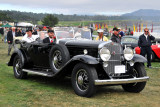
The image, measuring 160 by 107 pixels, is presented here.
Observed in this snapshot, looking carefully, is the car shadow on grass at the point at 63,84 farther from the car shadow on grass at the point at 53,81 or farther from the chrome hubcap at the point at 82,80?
the chrome hubcap at the point at 82,80

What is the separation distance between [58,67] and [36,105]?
206 cm

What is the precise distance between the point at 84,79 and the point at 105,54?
79 centimetres

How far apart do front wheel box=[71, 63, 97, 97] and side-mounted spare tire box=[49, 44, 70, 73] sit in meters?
0.61

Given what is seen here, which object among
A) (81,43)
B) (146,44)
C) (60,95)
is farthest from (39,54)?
(146,44)

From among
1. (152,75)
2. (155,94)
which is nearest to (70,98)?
(155,94)

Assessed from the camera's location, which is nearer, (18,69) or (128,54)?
(128,54)

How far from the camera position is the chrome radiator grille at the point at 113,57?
6.97 m

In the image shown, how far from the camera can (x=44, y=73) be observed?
26.6 feet

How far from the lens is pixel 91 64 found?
6.67m

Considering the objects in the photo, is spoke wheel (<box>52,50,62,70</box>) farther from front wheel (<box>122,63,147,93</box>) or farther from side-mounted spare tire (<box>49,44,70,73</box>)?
front wheel (<box>122,63,147,93</box>)

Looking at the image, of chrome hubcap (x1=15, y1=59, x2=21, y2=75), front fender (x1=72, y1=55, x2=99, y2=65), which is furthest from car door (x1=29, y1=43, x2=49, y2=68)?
→ front fender (x1=72, y1=55, x2=99, y2=65)

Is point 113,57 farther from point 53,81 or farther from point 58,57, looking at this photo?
point 53,81

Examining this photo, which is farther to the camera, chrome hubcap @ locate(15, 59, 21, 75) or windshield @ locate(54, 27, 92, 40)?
chrome hubcap @ locate(15, 59, 21, 75)

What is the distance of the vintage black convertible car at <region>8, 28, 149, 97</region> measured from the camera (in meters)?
6.62
